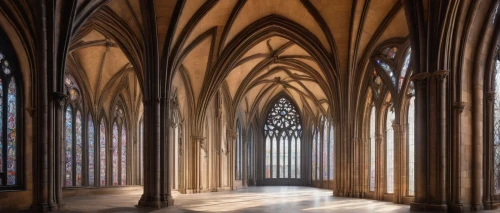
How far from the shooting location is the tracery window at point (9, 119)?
18.6 m

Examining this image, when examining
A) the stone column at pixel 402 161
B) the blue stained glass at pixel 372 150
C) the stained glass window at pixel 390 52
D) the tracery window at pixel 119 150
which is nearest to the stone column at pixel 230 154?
the tracery window at pixel 119 150

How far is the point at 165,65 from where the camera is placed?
21344 mm

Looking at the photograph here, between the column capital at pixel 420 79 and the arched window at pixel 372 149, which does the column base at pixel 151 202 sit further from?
the arched window at pixel 372 149

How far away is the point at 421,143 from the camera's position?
1561 centimetres

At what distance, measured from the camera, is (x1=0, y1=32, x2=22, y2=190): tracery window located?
18594mm

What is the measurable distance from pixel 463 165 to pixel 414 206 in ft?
6.37

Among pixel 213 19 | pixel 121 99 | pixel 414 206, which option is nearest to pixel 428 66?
pixel 414 206

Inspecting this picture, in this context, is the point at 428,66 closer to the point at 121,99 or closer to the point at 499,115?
the point at 499,115

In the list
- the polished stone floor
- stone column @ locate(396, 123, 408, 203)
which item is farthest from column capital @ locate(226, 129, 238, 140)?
stone column @ locate(396, 123, 408, 203)

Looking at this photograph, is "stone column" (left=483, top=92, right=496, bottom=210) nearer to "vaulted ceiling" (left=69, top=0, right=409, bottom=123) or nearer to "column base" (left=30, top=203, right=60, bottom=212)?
"vaulted ceiling" (left=69, top=0, right=409, bottom=123)

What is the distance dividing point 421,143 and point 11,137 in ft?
46.9

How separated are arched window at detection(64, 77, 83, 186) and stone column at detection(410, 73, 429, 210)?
20926mm

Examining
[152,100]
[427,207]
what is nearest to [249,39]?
[152,100]

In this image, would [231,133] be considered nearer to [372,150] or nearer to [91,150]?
[91,150]
